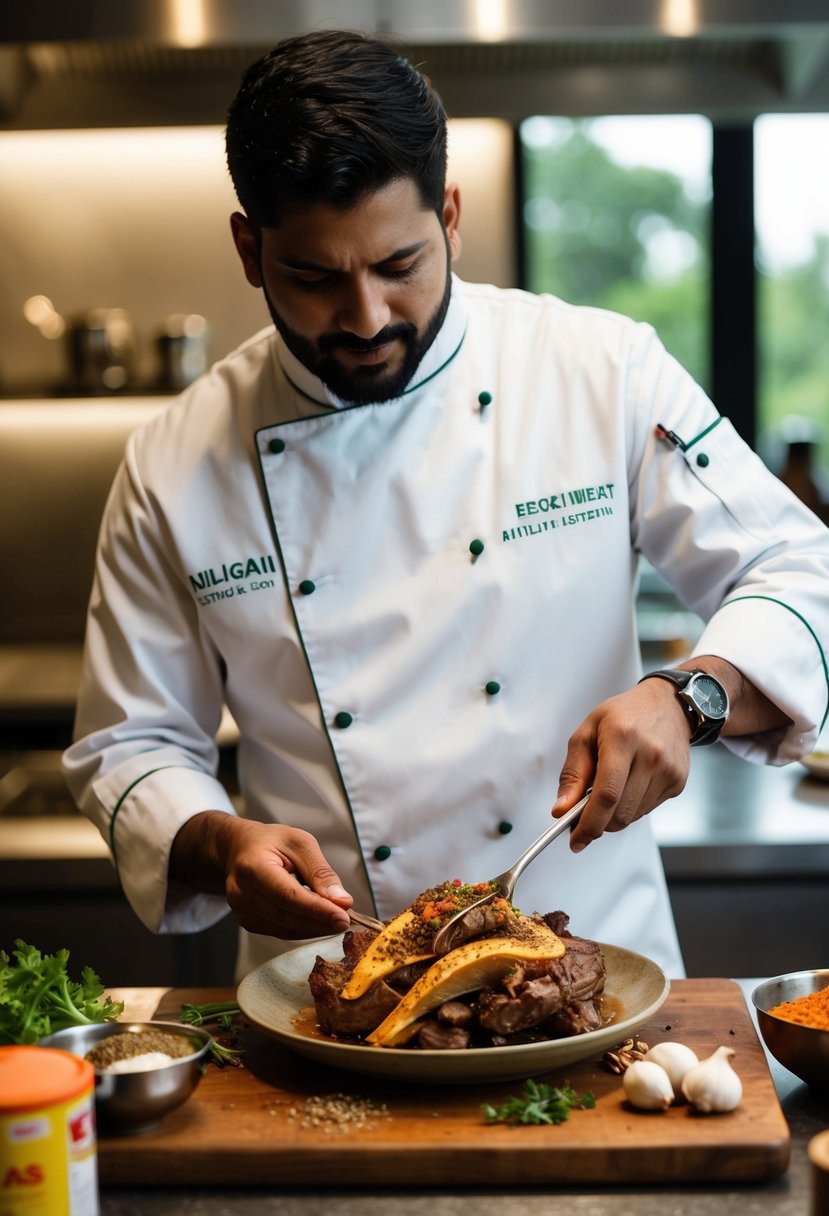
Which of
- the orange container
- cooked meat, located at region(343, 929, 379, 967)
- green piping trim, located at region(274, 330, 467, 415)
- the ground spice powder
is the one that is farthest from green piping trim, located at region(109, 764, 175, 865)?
the ground spice powder

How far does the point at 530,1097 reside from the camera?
1.29 meters

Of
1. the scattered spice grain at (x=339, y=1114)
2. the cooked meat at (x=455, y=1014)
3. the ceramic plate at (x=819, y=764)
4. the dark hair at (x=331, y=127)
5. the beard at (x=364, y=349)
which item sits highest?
the dark hair at (x=331, y=127)

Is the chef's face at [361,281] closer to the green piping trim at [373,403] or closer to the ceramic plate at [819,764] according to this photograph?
the green piping trim at [373,403]

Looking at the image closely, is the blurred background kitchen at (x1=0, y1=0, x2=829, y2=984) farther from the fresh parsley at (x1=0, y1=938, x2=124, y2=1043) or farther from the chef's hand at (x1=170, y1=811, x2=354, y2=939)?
the fresh parsley at (x1=0, y1=938, x2=124, y2=1043)

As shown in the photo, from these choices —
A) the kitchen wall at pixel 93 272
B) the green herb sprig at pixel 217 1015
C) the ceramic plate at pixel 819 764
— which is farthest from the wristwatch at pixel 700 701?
the kitchen wall at pixel 93 272

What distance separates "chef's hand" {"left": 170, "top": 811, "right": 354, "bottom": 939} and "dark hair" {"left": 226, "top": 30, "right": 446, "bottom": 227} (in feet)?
2.32

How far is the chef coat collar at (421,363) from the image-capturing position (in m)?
1.86

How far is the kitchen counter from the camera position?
1179 millimetres

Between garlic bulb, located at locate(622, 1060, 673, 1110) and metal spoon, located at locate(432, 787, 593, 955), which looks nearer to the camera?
garlic bulb, located at locate(622, 1060, 673, 1110)

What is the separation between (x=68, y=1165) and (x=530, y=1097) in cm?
44

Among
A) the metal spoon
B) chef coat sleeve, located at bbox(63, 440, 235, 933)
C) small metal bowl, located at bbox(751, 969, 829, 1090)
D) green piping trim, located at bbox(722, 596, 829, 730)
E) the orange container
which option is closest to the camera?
the orange container

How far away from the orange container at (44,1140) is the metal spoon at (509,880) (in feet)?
1.47

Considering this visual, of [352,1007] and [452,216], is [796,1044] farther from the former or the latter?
[452,216]

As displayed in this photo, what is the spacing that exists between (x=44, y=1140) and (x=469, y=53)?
277 centimetres
